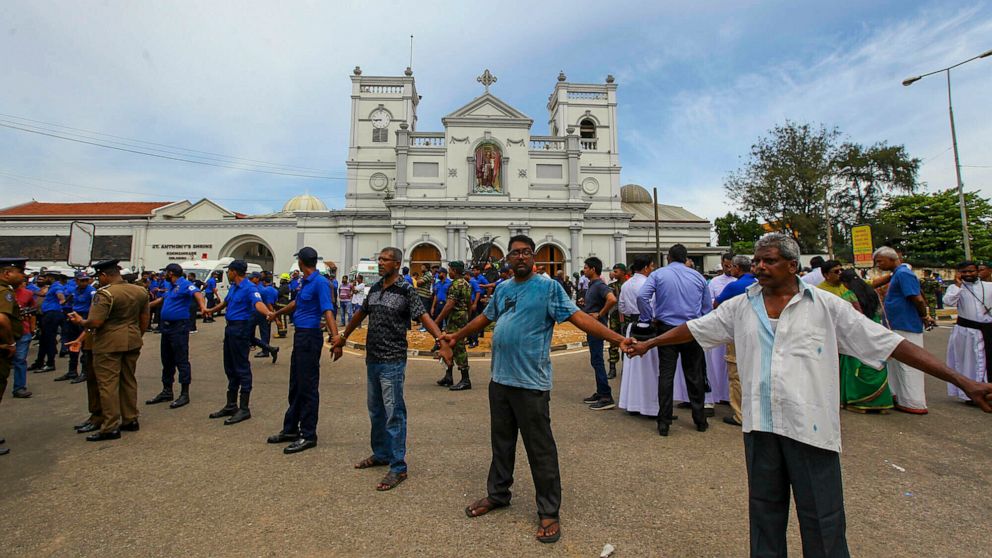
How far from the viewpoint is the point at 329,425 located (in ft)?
16.0

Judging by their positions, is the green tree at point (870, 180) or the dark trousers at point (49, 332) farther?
the green tree at point (870, 180)

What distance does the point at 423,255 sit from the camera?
30.6 m

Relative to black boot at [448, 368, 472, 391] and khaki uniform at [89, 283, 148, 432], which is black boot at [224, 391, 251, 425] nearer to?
khaki uniform at [89, 283, 148, 432]

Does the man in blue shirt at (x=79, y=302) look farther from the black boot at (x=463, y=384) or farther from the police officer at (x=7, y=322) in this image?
the black boot at (x=463, y=384)

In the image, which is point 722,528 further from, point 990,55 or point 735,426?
point 990,55

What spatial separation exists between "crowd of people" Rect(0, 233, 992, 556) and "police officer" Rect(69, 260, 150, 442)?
0.7 inches

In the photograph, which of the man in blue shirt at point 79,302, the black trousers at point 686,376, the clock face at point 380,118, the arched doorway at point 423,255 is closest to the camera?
the black trousers at point 686,376

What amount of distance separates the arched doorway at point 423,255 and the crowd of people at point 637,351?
72.9ft

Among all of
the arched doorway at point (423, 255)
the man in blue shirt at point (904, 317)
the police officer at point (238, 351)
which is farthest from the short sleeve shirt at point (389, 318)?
the arched doorway at point (423, 255)

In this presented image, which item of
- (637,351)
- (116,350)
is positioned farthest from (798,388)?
(116,350)

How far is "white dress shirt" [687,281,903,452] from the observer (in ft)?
6.13

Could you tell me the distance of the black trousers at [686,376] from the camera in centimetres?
453

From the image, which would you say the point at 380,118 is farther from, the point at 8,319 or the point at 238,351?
the point at 8,319

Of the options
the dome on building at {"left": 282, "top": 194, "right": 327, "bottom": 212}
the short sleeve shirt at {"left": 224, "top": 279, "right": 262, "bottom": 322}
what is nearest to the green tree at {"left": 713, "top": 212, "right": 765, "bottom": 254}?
the dome on building at {"left": 282, "top": 194, "right": 327, "bottom": 212}
